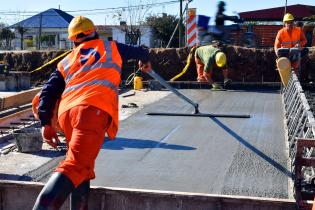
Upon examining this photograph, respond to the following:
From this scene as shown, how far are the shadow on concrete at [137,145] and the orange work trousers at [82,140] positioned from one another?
2735 millimetres

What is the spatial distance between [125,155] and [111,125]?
2.17 m

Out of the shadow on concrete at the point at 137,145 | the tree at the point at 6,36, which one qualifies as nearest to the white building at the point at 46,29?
the tree at the point at 6,36

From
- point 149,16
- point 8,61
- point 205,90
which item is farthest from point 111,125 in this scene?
point 149,16

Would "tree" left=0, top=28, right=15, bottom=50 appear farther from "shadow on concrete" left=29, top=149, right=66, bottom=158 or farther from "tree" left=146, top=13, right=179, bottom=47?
"shadow on concrete" left=29, top=149, right=66, bottom=158

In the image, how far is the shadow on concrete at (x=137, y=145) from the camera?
6324 millimetres

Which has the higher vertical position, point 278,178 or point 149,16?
point 149,16

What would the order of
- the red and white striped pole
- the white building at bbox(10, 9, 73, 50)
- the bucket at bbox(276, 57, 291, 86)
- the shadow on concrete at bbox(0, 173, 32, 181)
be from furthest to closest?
the white building at bbox(10, 9, 73, 50) < the red and white striped pole < the bucket at bbox(276, 57, 291, 86) < the shadow on concrete at bbox(0, 173, 32, 181)

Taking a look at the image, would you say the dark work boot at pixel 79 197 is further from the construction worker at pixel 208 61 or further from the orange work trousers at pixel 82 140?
the construction worker at pixel 208 61

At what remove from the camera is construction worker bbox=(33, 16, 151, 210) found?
3403 mm

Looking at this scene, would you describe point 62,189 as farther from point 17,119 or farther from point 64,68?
point 17,119

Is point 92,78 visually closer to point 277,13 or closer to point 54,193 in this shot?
point 54,193

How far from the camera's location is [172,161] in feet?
18.4

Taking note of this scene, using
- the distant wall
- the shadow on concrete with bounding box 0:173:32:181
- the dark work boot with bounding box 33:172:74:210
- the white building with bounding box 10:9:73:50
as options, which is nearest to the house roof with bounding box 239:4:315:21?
the distant wall

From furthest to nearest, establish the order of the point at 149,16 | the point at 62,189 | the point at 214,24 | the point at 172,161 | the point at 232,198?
the point at 149,16 → the point at 214,24 → the point at 172,161 → the point at 232,198 → the point at 62,189
